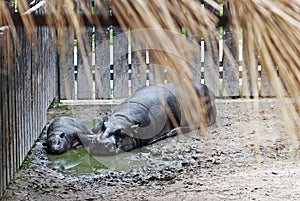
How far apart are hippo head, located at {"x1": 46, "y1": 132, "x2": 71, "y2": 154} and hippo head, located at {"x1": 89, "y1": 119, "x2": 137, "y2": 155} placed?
17 cm

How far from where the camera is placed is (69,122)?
439cm

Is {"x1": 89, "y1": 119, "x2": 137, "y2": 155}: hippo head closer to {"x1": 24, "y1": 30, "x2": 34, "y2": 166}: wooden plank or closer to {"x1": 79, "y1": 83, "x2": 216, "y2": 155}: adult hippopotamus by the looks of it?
{"x1": 79, "y1": 83, "x2": 216, "y2": 155}: adult hippopotamus

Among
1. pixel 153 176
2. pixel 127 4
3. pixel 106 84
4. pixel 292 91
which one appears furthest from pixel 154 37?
pixel 106 84

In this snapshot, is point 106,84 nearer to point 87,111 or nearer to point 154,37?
point 87,111

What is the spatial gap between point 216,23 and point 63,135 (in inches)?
142

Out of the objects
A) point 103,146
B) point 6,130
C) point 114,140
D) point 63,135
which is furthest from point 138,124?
point 6,130

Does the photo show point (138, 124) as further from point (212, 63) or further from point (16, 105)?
point (212, 63)

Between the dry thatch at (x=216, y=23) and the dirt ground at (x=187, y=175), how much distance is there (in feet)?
6.56

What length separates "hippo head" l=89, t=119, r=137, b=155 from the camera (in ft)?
13.2

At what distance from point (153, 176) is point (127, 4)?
296 centimetres

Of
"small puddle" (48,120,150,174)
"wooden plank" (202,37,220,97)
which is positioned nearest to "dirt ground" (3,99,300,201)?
"small puddle" (48,120,150,174)

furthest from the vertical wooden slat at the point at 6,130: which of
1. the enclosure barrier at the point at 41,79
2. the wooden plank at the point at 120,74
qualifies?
the wooden plank at the point at 120,74

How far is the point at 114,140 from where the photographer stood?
162 inches

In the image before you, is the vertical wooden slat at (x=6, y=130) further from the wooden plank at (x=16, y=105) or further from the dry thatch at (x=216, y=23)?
the dry thatch at (x=216, y=23)
